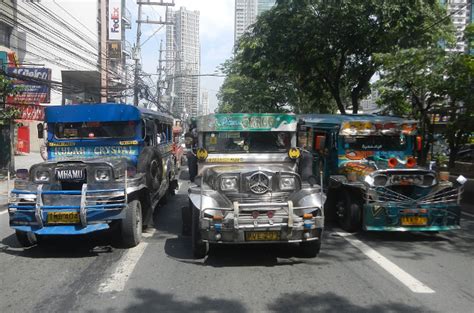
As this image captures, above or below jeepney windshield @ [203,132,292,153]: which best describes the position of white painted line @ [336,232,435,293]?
below

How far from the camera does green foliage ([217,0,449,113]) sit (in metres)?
16.3

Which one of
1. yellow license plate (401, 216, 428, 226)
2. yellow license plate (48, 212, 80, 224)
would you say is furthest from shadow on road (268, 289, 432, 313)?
yellow license plate (48, 212, 80, 224)

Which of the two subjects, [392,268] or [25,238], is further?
[25,238]

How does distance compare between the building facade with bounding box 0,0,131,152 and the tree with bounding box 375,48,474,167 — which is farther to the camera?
the building facade with bounding box 0,0,131,152

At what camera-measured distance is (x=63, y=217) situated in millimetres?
6895

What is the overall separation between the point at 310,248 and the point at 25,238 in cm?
441

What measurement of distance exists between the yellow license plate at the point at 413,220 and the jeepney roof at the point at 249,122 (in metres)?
2.44

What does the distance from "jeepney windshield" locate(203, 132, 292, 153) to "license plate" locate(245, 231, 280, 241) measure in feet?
7.96

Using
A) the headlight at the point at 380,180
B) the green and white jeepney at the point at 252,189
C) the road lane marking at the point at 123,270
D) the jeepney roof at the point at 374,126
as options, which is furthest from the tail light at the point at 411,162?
the road lane marking at the point at 123,270

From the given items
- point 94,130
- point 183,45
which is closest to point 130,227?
point 94,130

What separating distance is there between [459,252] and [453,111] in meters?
8.54

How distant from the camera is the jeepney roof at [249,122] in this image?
843 centimetres

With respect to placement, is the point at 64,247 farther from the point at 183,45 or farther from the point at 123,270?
the point at 183,45

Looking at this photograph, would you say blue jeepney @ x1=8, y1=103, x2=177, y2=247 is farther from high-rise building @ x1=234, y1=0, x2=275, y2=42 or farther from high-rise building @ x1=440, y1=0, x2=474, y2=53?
high-rise building @ x1=234, y1=0, x2=275, y2=42
